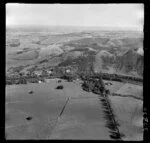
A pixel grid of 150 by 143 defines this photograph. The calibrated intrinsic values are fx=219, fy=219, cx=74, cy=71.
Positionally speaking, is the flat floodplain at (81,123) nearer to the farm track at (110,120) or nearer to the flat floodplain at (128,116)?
the farm track at (110,120)

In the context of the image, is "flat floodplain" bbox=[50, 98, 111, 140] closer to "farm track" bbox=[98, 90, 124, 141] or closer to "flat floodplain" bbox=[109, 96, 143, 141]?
"farm track" bbox=[98, 90, 124, 141]

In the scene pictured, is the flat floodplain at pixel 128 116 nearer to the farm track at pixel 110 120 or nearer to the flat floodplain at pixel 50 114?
the farm track at pixel 110 120

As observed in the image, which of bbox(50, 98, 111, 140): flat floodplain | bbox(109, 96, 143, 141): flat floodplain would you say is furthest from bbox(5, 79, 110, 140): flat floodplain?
bbox(109, 96, 143, 141): flat floodplain

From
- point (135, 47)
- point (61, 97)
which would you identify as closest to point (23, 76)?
point (61, 97)

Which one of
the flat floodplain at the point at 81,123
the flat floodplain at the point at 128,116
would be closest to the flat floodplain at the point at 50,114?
the flat floodplain at the point at 81,123

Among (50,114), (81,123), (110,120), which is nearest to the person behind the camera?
(81,123)

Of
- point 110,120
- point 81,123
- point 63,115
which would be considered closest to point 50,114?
point 63,115

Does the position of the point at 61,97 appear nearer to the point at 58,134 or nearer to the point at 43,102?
the point at 43,102

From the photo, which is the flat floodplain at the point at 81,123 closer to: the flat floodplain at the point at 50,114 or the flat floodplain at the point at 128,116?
the flat floodplain at the point at 50,114

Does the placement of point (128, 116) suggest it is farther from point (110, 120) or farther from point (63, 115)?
point (63, 115)

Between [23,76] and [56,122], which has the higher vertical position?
[23,76]

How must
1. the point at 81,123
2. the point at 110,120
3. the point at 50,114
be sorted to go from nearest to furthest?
the point at 81,123
the point at 110,120
the point at 50,114
